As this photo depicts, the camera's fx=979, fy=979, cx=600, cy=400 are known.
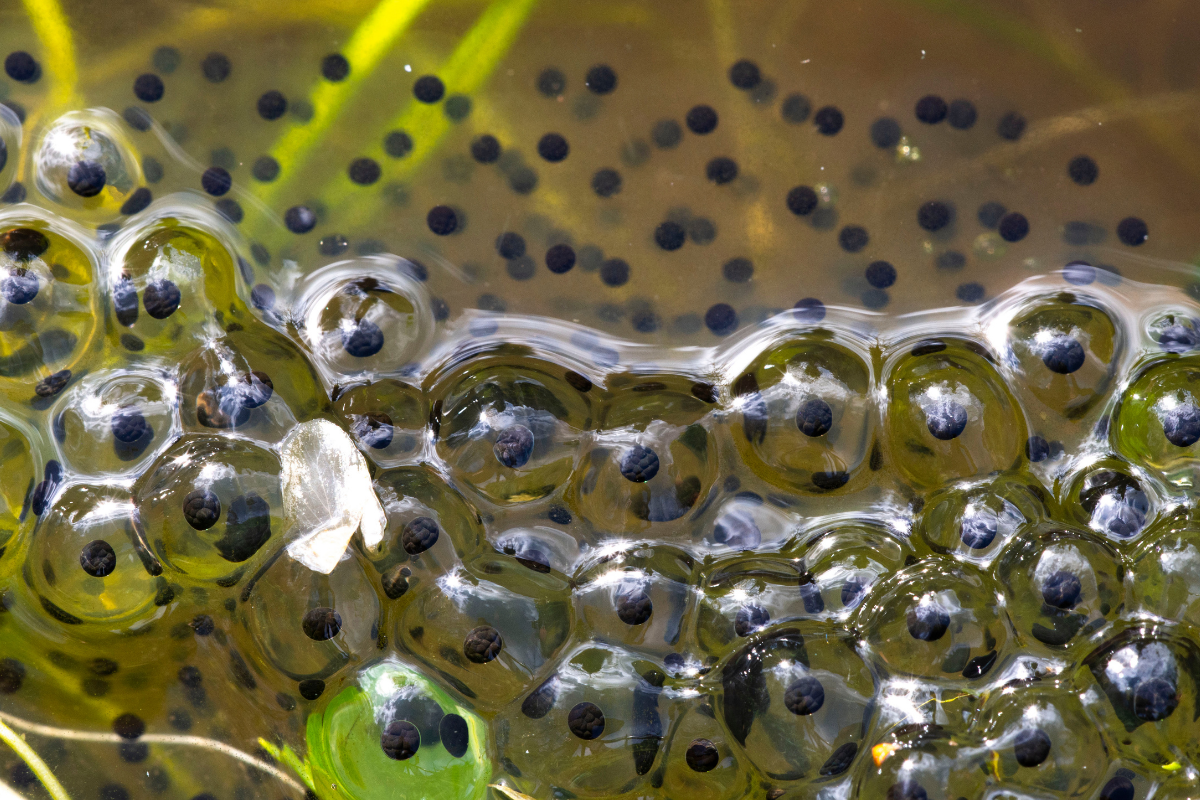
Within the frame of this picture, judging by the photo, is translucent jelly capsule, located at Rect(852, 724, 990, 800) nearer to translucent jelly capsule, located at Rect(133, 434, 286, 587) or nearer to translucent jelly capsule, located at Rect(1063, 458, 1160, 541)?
translucent jelly capsule, located at Rect(1063, 458, 1160, 541)

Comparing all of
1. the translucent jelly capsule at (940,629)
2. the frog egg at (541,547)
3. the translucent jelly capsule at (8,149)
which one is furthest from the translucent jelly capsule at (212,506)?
the translucent jelly capsule at (940,629)

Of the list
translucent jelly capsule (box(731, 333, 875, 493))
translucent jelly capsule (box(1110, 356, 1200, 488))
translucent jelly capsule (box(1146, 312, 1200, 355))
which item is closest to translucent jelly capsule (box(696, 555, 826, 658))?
translucent jelly capsule (box(731, 333, 875, 493))

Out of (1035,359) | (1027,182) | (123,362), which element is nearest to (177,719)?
(123,362)

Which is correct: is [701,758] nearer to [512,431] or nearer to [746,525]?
[746,525]

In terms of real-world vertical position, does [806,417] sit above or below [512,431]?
above

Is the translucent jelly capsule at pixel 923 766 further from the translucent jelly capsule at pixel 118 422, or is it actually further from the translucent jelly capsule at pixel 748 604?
the translucent jelly capsule at pixel 118 422

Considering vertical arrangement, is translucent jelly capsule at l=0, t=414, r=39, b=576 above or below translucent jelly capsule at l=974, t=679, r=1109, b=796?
below

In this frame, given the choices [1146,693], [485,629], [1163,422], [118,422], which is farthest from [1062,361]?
[118,422]
